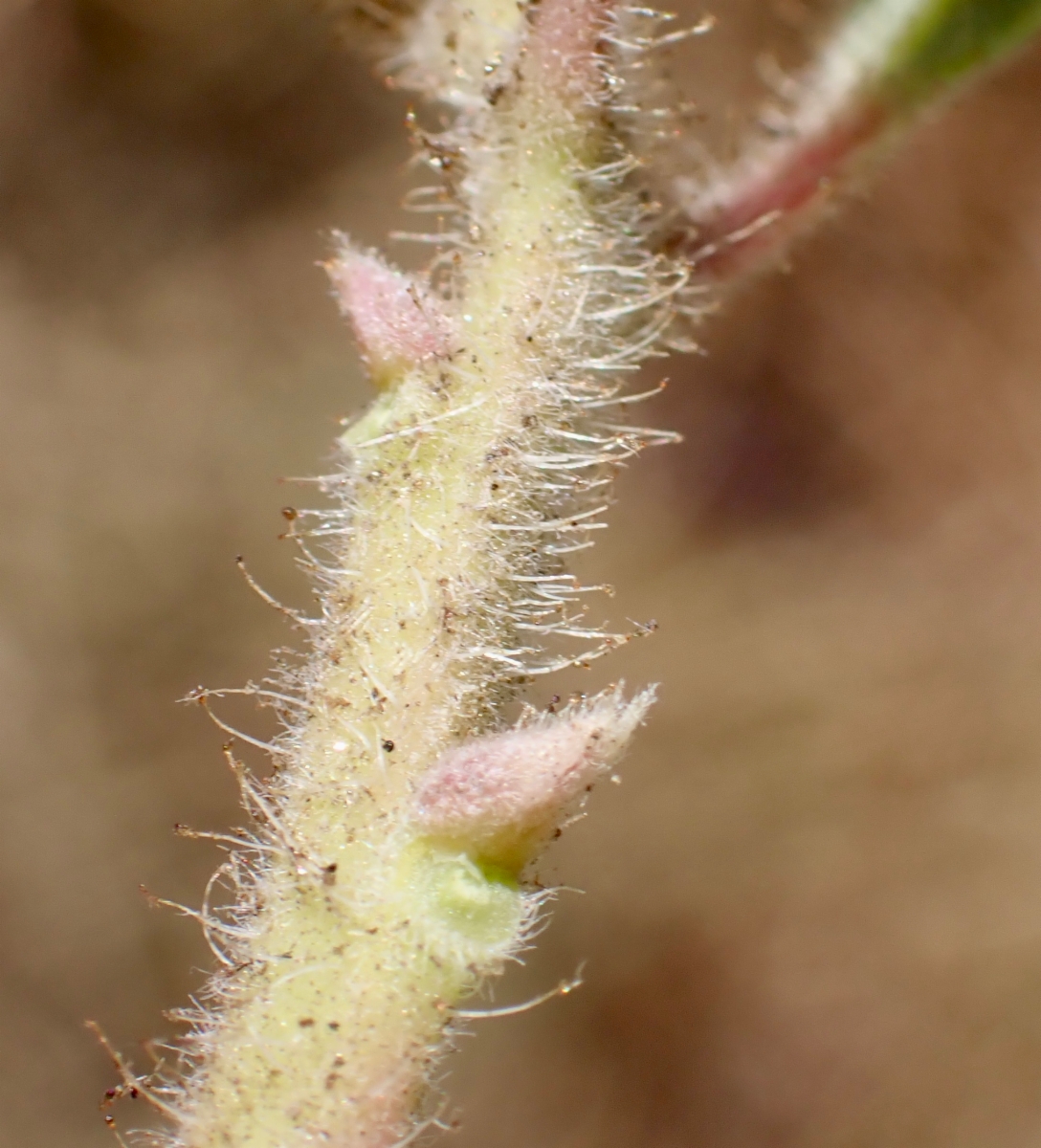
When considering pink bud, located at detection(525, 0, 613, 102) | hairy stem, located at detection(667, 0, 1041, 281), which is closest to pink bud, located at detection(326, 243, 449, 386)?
pink bud, located at detection(525, 0, 613, 102)

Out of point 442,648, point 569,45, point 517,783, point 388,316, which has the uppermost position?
point 569,45

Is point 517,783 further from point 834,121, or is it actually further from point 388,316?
point 834,121

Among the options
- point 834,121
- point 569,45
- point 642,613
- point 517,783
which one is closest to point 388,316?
point 569,45

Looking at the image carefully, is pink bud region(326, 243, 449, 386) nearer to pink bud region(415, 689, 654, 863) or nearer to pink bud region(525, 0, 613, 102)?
pink bud region(525, 0, 613, 102)

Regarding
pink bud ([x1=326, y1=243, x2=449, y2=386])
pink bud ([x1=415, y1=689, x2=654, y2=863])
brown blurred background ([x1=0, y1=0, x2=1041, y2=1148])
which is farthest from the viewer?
brown blurred background ([x1=0, y1=0, x2=1041, y2=1148])

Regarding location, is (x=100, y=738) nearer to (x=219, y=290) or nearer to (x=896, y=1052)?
(x=219, y=290)

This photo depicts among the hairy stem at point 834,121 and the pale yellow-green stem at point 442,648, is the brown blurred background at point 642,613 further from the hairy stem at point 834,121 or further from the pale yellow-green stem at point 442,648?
the pale yellow-green stem at point 442,648
